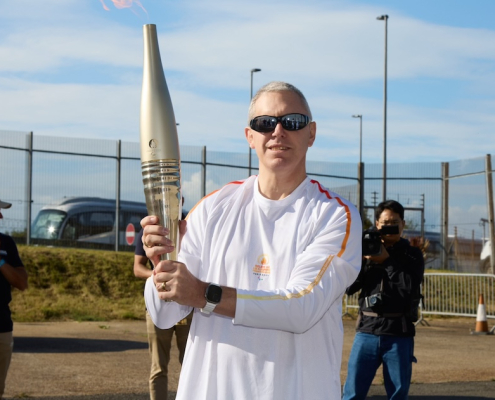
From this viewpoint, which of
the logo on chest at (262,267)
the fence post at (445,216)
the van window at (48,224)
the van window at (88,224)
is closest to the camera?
the logo on chest at (262,267)

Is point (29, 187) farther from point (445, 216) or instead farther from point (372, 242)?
point (372, 242)

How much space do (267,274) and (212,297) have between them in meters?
0.33

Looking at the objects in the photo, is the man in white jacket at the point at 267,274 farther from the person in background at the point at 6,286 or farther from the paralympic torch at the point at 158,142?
the person in background at the point at 6,286

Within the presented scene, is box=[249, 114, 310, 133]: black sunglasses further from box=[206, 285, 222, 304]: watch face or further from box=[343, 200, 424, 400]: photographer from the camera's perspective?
box=[343, 200, 424, 400]: photographer

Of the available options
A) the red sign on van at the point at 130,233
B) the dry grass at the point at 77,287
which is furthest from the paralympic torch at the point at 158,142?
the red sign on van at the point at 130,233

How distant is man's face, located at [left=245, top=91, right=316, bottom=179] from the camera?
3.11 metres

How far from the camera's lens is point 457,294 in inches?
709

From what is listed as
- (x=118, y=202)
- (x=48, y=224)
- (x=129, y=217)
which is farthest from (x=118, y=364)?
(x=118, y=202)

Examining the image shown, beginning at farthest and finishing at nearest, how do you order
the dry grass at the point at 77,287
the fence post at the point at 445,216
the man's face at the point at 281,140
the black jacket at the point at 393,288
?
the fence post at the point at 445,216 → the dry grass at the point at 77,287 → the black jacket at the point at 393,288 → the man's face at the point at 281,140

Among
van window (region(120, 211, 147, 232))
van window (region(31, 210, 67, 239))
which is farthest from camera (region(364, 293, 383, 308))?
van window (region(120, 211, 147, 232))

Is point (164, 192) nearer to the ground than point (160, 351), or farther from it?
farther from it

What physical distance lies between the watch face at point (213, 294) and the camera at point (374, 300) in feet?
12.5

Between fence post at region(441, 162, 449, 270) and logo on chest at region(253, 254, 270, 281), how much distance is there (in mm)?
20668

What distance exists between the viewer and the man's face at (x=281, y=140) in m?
3.11
